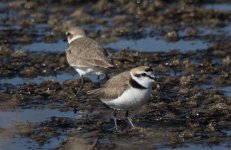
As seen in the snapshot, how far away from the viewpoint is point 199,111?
43.4 feet

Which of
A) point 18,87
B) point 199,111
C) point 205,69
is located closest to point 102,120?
point 199,111

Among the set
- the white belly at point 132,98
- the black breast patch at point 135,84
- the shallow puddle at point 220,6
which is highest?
the shallow puddle at point 220,6

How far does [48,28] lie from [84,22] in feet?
3.47

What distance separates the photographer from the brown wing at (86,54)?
13.9 metres

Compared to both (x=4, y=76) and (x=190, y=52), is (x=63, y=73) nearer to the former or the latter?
(x=4, y=76)

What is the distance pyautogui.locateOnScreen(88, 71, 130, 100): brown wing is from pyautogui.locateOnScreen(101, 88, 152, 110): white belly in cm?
9

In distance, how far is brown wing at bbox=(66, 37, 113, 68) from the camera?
13.9m

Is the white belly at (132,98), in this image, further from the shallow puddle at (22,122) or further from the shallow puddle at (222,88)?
the shallow puddle at (222,88)

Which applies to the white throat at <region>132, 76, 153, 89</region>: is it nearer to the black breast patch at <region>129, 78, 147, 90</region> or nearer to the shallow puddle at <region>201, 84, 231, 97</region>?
the black breast patch at <region>129, 78, 147, 90</region>

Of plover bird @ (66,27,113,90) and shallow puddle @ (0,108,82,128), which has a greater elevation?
plover bird @ (66,27,113,90)

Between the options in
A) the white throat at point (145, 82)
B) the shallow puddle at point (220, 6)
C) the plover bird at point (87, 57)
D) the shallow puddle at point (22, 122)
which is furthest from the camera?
the shallow puddle at point (220, 6)

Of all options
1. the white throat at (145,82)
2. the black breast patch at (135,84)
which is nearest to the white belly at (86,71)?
the black breast patch at (135,84)

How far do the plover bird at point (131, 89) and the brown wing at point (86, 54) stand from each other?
1406 mm

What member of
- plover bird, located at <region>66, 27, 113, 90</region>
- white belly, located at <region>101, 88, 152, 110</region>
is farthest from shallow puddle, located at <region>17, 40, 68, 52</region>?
white belly, located at <region>101, 88, 152, 110</region>
